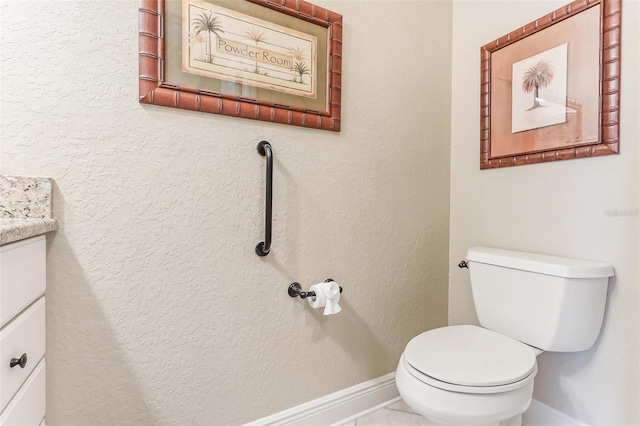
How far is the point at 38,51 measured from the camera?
2.94ft

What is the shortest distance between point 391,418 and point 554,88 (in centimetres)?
153

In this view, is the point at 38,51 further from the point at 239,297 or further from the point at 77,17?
the point at 239,297

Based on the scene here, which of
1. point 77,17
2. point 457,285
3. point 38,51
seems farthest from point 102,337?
point 457,285

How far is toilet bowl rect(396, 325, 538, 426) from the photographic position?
930 millimetres

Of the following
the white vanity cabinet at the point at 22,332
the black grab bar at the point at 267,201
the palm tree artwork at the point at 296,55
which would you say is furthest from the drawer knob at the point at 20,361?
the palm tree artwork at the point at 296,55

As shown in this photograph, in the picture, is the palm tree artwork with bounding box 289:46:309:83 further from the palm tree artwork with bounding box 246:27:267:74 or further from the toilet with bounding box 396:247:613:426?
the toilet with bounding box 396:247:613:426

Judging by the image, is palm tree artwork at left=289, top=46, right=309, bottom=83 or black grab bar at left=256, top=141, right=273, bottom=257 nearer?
black grab bar at left=256, top=141, right=273, bottom=257

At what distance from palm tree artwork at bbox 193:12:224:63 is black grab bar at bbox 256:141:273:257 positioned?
0.34 meters

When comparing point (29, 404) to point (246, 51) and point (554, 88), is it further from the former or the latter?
point (554, 88)

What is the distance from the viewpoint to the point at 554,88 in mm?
1292

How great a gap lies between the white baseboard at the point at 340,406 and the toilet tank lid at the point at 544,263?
0.73 meters

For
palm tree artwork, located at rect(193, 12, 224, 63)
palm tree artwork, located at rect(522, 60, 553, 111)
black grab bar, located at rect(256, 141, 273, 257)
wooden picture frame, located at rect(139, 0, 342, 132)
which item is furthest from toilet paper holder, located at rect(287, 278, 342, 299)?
palm tree artwork, located at rect(522, 60, 553, 111)

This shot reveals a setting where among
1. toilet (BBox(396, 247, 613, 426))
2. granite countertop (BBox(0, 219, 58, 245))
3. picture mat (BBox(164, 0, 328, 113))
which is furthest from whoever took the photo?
picture mat (BBox(164, 0, 328, 113))

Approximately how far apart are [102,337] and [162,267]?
25cm
